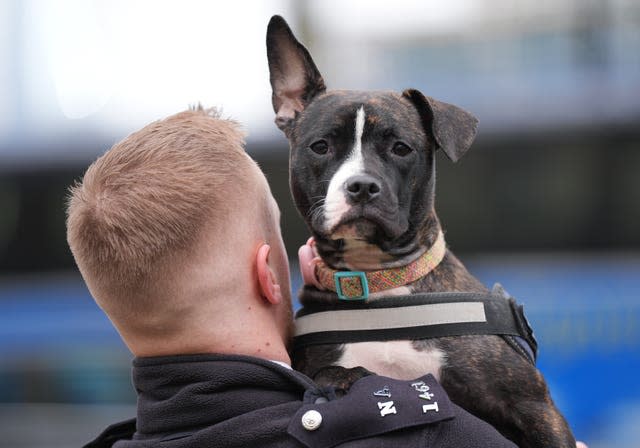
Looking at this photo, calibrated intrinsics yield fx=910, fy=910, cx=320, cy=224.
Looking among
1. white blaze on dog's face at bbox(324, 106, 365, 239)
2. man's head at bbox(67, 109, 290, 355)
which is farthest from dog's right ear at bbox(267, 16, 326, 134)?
man's head at bbox(67, 109, 290, 355)

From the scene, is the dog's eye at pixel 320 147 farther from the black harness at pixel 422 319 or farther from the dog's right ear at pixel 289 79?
the black harness at pixel 422 319

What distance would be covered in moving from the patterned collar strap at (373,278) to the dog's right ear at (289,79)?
0.63 metres

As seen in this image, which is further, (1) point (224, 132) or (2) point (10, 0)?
(2) point (10, 0)

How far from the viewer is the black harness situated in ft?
8.16

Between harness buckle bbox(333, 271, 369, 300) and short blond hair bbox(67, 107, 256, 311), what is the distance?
0.62 meters

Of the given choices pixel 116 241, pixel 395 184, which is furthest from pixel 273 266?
pixel 395 184

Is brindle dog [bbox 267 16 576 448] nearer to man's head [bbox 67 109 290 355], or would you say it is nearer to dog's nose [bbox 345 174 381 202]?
dog's nose [bbox 345 174 381 202]

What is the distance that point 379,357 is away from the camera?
8.34 feet

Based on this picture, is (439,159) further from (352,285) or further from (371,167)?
(352,285)

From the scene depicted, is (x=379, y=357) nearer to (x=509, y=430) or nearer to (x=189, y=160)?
(x=509, y=430)

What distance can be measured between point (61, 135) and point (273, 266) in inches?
209

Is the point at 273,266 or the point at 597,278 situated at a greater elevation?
the point at 273,266

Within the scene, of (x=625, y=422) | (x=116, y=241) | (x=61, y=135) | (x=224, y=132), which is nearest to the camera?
(x=116, y=241)

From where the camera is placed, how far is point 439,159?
6.27 m
